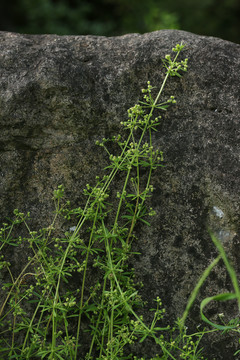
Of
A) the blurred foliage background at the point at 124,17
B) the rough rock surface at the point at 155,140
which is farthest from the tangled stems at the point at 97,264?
the blurred foliage background at the point at 124,17

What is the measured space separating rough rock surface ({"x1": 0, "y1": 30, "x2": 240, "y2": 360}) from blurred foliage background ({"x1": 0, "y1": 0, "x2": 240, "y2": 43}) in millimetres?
3177

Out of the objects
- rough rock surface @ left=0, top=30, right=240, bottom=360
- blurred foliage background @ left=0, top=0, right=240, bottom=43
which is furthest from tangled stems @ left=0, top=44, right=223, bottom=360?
blurred foliage background @ left=0, top=0, right=240, bottom=43

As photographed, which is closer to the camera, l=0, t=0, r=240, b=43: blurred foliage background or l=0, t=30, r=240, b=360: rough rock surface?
l=0, t=30, r=240, b=360: rough rock surface

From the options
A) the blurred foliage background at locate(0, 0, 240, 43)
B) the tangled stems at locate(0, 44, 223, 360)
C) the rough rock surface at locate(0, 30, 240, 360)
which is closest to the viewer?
the tangled stems at locate(0, 44, 223, 360)

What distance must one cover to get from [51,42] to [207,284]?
4.13 ft

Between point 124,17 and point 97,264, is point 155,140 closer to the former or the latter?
point 97,264

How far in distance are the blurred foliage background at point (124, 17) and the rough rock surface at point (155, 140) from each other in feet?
10.4

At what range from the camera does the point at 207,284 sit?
216cm

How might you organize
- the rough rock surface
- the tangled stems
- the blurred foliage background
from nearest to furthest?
1. the tangled stems
2. the rough rock surface
3. the blurred foliage background

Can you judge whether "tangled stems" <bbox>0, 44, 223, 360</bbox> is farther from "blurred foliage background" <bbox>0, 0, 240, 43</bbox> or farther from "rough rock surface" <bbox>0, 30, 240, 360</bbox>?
"blurred foliage background" <bbox>0, 0, 240, 43</bbox>

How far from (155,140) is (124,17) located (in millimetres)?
4217

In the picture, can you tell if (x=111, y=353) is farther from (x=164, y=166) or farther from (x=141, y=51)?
(x=141, y=51)

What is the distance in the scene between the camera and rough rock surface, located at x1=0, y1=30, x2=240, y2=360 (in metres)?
2.18

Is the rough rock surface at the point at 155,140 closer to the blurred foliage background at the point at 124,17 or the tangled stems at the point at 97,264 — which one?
the tangled stems at the point at 97,264
